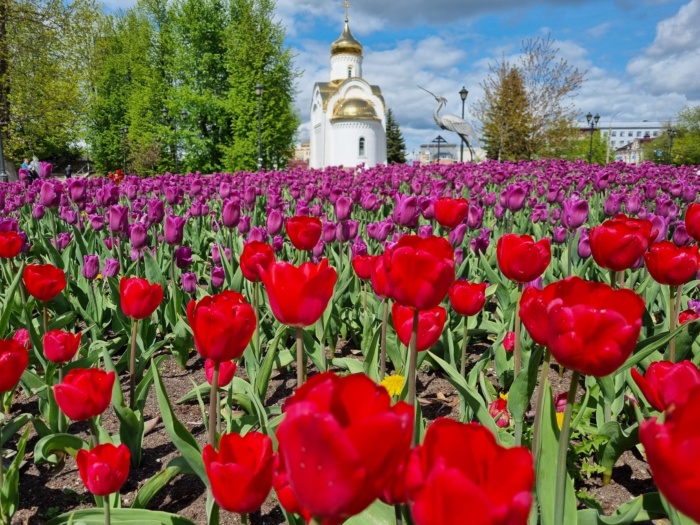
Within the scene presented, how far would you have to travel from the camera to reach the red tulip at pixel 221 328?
123 centimetres

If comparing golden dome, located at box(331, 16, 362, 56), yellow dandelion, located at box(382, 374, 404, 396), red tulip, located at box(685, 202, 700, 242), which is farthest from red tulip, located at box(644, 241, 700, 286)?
golden dome, located at box(331, 16, 362, 56)

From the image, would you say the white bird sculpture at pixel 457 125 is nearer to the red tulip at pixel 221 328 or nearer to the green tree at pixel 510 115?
the green tree at pixel 510 115

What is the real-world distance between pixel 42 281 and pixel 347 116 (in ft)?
135

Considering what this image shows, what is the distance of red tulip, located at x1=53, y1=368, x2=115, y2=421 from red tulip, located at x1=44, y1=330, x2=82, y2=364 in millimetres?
423

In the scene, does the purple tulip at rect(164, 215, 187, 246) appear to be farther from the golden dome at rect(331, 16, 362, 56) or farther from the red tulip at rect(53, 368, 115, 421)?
the golden dome at rect(331, 16, 362, 56)

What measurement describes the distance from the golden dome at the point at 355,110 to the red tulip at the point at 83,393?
41544mm

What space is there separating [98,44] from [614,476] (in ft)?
131

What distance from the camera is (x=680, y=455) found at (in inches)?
22.1

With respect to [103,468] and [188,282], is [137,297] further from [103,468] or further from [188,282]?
[188,282]

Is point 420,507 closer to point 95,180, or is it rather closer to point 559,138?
point 95,180

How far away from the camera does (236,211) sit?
354 centimetres

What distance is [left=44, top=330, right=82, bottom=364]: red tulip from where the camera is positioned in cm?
181

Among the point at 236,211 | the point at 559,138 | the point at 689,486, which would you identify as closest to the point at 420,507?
the point at 689,486

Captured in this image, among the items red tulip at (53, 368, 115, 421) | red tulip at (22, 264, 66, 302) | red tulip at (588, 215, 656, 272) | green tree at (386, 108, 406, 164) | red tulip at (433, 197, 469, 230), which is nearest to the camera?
red tulip at (53, 368, 115, 421)
